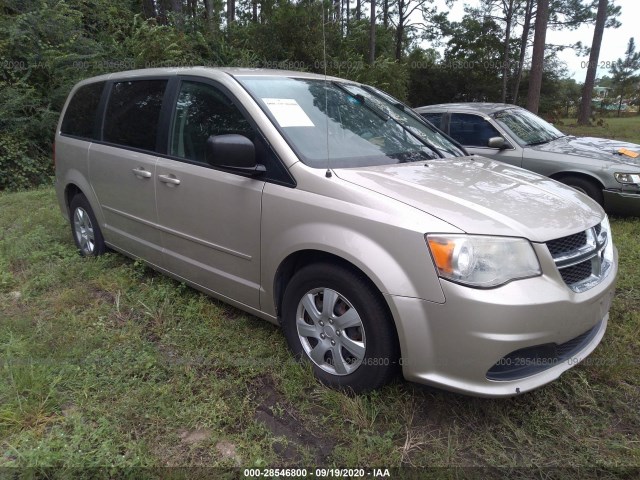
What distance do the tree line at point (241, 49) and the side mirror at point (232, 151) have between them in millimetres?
642

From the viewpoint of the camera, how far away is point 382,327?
2266 mm

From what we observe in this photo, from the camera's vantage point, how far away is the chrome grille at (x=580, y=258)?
7.32 feet

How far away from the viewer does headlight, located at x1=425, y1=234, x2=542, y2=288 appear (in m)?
2.07

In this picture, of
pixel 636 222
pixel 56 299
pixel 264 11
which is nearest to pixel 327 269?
pixel 56 299

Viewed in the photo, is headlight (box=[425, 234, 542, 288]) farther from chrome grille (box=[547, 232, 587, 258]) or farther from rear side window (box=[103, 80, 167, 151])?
rear side window (box=[103, 80, 167, 151])

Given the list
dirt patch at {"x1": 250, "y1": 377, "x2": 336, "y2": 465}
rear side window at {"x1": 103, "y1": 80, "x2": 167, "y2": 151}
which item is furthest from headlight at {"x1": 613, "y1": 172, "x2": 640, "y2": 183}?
rear side window at {"x1": 103, "y1": 80, "x2": 167, "y2": 151}

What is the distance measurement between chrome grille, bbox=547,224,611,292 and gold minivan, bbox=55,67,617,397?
0.01m

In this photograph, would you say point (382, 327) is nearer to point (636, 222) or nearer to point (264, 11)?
point (636, 222)

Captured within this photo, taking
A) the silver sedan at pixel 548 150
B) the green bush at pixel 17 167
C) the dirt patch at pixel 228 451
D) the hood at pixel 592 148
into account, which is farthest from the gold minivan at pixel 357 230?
the green bush at pixel 17 167

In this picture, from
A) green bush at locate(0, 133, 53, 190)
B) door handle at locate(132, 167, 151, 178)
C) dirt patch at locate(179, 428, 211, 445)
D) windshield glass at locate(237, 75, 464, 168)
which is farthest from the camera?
green bush at locate(0, 133, 53, 190)

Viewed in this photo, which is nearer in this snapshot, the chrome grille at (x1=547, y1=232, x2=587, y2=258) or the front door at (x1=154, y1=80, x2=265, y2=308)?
the chrome grille at (x1=547, y1=232, x2=587, y2=258)

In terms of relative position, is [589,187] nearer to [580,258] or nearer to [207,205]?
[580,258]

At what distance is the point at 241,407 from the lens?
8.05ft

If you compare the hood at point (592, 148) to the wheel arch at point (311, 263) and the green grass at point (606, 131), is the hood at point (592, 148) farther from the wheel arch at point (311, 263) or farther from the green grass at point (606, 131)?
the green grass at point (606, 131)
